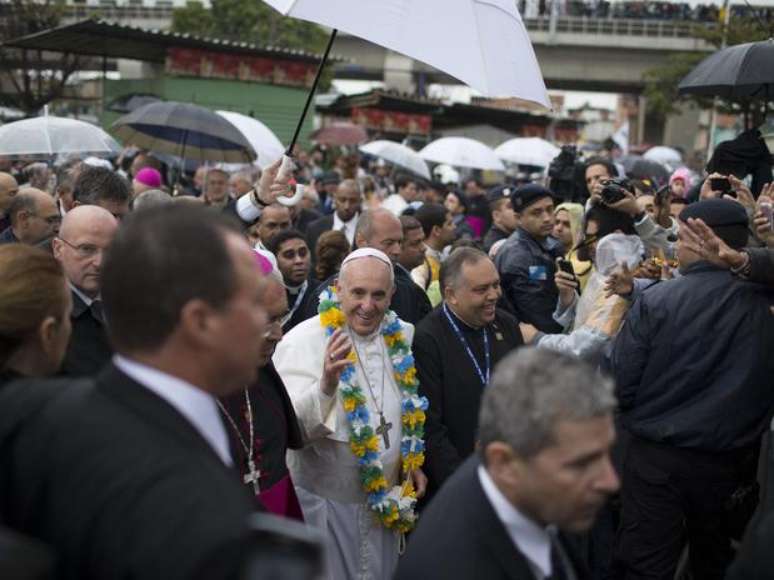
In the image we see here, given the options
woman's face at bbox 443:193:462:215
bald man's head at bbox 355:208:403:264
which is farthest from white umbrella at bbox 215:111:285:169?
bald man's head at bbox 355:208:403:264

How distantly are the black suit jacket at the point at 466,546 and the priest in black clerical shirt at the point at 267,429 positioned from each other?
1.67 metres

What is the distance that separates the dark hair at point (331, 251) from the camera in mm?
8086

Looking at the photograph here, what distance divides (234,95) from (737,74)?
2593 cm

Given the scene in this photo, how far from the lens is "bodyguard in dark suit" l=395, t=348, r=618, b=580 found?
2.60 m

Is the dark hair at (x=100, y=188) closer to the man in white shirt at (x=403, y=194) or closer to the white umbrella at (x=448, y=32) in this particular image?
the white umbrella at (x=448, y=32)

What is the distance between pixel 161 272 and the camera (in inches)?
90.7

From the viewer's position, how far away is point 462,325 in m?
5.86

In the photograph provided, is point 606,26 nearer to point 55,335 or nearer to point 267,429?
point 267,429

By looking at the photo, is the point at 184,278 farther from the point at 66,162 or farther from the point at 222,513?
the point at 66,162

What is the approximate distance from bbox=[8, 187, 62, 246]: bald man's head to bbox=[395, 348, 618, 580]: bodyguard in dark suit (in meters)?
4.80

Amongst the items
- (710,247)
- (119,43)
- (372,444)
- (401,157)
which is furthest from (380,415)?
(119,43)

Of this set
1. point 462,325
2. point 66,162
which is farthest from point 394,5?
point 66,162

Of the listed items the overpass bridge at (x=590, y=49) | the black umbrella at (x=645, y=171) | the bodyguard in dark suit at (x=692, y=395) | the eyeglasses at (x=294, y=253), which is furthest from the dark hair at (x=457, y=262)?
the overpass bridge at (x=590, y=49)

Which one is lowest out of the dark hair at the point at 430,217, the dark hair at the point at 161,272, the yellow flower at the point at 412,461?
the yellow flower at the point at 412,461
